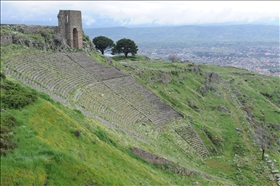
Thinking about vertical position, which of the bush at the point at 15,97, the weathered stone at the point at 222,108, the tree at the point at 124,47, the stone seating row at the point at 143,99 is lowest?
the weathered stone at the point at 222,108

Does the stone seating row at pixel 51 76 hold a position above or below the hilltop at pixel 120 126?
above

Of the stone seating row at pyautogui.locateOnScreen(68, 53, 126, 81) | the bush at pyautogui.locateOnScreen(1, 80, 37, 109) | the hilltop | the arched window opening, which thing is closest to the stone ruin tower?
the arched window opening

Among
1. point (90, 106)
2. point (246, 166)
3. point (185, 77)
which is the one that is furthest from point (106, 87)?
point (185, 77)

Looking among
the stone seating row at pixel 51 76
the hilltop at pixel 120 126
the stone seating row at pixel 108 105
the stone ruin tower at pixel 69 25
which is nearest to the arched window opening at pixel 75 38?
the stone ruin tower at pixel 69 25

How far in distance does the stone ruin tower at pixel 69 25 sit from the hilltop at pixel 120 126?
2433 millimetres

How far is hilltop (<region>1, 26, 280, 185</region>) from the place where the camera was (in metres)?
13.7

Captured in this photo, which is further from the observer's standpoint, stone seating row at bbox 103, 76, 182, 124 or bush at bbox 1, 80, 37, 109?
stone seating row at bbox 103, 76, 182, 124

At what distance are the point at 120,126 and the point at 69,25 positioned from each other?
25.4m

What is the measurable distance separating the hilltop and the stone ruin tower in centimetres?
243

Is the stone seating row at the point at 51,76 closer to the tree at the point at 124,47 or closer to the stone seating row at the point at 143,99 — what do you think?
the stone seating row at the point at 143,99

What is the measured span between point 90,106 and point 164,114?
38.7ft

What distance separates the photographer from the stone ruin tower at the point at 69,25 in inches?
1763

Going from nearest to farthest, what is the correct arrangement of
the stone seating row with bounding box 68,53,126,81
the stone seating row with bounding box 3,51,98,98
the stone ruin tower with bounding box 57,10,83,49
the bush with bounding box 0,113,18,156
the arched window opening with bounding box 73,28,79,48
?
the bush with bounding box 0,113,18,156 < the stone seating row with bounding box 3,51,98,98 < the stone seating row with bounding box 68,53,126,81 < the stone ruin tower with bounding box 57,10,83,49 < the arched window opening with bounding box 73,28,79,48

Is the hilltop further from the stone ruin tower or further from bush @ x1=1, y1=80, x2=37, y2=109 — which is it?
the stone ruin tower
